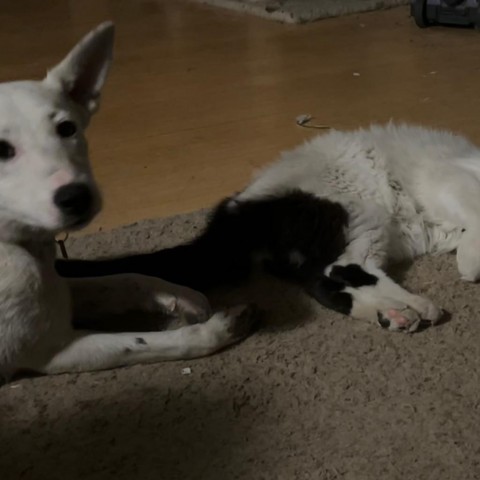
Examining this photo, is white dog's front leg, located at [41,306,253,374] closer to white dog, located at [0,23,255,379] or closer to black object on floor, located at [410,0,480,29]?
white dog, located at [0,23,255,379]

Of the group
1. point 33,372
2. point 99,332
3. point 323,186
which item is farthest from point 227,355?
point 323,186

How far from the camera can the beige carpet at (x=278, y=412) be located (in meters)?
1.69

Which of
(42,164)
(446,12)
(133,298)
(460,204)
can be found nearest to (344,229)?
(460,204)

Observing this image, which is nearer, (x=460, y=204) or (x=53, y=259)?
(x=53, y=259)

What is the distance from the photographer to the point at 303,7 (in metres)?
5.39

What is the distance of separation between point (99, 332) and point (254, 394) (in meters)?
0.42

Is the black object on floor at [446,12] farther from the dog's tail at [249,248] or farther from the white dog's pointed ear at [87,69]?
the white dog's pointed ear at [87,69]

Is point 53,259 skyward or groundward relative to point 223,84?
skyward

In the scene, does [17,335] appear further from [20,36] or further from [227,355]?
[20,36]

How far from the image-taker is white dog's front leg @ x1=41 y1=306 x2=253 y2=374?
1948mm

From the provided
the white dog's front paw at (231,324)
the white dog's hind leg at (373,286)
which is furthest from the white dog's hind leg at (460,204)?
the white dog's front paw at (231,324)

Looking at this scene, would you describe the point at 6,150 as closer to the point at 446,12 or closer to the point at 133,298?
the point at 133,298

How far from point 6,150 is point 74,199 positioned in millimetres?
172

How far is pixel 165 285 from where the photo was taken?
218 cm
